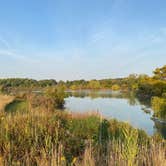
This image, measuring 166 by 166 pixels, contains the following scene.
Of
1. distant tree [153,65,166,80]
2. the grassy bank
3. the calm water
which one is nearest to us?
the grassy bank

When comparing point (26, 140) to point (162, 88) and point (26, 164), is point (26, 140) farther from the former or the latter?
point (162, 88)

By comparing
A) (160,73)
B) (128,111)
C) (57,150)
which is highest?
(160,73)

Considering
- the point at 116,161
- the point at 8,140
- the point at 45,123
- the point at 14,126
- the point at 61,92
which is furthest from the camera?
the point at 61,92

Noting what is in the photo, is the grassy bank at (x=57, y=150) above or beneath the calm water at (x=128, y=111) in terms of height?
above

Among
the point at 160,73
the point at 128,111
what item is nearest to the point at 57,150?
the point at 128,111

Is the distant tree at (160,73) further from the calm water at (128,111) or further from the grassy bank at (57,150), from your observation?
the grassy bank at (57,150)

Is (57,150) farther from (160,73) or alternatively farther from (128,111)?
(160,73)

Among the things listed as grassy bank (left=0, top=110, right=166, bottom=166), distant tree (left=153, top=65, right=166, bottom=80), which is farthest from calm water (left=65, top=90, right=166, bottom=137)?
distant tree (left=153, top=65, right=166, bottom=80)

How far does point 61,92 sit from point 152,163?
17.1 metres

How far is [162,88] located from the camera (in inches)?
990

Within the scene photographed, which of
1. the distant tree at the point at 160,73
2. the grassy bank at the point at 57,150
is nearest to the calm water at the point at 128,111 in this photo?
the grassy bank at the point at 57,150

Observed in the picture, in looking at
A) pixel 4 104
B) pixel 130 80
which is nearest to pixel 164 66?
pixel 4 104

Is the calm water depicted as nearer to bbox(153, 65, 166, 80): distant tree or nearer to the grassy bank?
the grassy bank

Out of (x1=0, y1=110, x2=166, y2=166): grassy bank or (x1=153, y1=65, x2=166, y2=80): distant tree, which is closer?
(x1=0, y1=110, x2=166, y2=166): grassy bank
